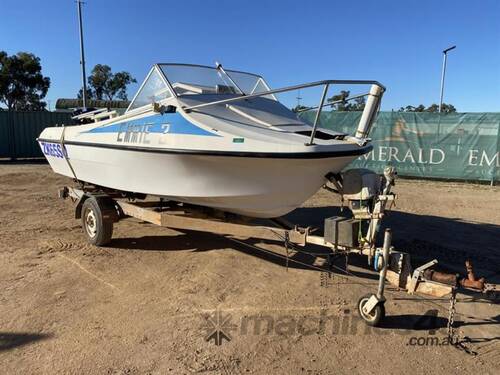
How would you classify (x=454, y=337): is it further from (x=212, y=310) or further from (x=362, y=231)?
(x=212, y=310)

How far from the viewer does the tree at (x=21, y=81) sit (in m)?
37.0

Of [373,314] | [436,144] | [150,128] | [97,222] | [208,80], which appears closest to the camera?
[373,314]

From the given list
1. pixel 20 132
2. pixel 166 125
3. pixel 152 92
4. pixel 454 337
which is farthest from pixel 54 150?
pixel 20 132

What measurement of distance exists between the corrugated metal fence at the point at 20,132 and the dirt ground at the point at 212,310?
11982 mm

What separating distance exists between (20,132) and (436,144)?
1545 cm

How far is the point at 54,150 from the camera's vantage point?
7.09m

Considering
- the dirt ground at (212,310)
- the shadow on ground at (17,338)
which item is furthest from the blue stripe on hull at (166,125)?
the shadow on ground at (17,338)

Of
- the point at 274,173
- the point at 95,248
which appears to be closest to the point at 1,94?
the point at 95,248

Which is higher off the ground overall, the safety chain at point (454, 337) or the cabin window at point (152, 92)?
the cabin window at point (152, 92)

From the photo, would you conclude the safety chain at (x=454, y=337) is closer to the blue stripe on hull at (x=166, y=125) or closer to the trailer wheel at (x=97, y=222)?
the blue stripe on hull at (x=166, y=125)

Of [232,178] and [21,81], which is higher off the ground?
[21,81]

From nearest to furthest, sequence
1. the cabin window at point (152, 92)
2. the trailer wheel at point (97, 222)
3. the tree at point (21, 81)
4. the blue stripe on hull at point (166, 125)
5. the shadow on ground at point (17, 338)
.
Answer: the shadow on ground at point (17, 338), the blue stripe on hull at point (166, 125), the cabin window at point (152, 92), the trailer wheel at point (97, 222), the tree at point (21, 81)

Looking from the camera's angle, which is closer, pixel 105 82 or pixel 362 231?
pixel 362 231

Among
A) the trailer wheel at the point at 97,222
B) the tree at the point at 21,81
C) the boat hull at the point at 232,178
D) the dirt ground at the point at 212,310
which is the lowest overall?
the dirt ground at the point at 212,310
